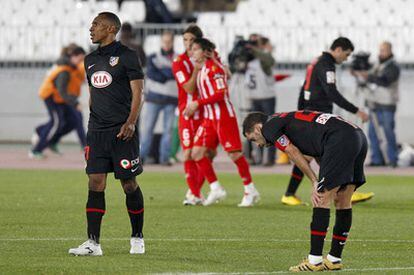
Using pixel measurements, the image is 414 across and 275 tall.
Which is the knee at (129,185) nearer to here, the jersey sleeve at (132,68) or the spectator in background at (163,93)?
the jersey sleeve at (132,68)

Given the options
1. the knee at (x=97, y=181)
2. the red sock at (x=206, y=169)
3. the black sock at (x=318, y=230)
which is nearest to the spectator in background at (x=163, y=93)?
the red sock at (x=206, y=169)

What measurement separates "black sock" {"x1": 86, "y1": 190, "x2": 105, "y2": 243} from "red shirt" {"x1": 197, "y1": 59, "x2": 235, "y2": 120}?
473 centimetres

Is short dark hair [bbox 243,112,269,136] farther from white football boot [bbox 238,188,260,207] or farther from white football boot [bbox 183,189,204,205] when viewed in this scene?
white football boot [bbox 183,189,204,205]

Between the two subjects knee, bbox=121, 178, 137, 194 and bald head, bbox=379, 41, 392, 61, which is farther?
bald head, bbox=379, 41, 392, 61

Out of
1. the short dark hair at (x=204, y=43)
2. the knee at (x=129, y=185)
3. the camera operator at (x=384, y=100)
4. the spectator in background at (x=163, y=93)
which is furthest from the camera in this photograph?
the camera operator at (x=384, y=100)

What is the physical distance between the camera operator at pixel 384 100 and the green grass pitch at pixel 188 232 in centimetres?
397

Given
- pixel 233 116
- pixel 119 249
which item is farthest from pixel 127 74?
pixel 233 116

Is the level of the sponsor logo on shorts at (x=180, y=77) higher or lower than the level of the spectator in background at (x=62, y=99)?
higher

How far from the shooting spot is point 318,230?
366 inches

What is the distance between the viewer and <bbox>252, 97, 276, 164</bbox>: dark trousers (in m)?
22.3

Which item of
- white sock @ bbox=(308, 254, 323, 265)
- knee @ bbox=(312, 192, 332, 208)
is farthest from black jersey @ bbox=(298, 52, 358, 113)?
white sock @ bbox=(308, 254, 323, 265)

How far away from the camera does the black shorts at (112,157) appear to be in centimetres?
1030

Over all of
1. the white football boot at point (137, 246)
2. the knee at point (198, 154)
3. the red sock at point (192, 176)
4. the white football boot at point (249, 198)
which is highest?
the white football boot at point (137, 246)

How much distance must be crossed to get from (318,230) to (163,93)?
13006 millimetres
